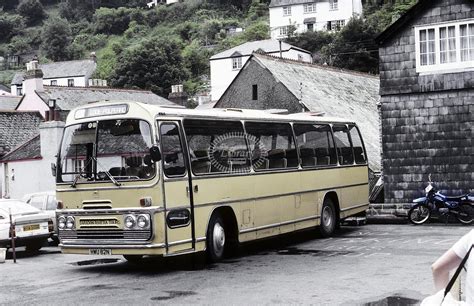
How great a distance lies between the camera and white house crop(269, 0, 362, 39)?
100 m

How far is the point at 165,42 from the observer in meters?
84.3

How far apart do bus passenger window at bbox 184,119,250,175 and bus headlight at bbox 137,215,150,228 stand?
1496mm

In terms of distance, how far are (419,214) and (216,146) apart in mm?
9403

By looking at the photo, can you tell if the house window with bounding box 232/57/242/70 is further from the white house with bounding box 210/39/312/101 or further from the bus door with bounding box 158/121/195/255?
the bus door with bounding box 158/121/195/255

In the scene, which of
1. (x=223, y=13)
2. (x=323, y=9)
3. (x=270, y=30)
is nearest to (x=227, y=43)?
(x=270, y=30)

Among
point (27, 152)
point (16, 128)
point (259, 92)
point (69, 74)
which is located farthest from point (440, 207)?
point (69, 74)

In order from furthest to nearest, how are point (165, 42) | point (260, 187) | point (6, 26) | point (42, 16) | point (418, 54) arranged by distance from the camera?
point (42, 16) < point (6, 26) < point (165, 42) < point (418, 54) < point (260, 187)

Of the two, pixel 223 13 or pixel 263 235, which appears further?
pixel 223 13

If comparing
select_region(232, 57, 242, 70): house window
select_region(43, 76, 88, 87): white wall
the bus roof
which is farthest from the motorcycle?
select_region(43, 76, 88, 87): white wall

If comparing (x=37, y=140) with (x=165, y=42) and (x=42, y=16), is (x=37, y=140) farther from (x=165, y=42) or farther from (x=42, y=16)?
(x=42, y=16)

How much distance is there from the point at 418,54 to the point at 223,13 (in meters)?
110

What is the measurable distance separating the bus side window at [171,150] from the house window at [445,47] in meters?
11.8

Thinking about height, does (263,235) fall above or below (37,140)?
below

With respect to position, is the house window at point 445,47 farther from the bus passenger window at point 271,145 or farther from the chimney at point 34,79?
the chimney at point 34,79
